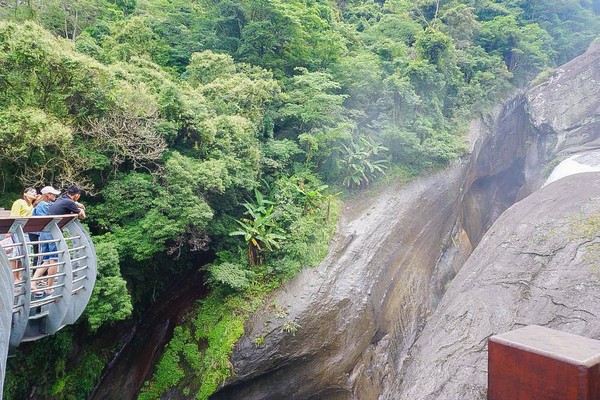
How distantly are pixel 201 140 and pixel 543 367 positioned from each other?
8370 mm

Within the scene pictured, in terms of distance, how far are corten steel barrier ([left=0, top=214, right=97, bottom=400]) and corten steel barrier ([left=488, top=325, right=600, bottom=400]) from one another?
4789mm

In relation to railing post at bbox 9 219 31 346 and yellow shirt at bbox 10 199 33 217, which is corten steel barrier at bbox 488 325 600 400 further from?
yellow shirt at bbox 10 199 33 217

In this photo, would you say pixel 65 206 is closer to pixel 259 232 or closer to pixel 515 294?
pixel 259 232

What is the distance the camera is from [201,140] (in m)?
9.89

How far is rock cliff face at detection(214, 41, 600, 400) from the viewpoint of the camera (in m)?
9.79

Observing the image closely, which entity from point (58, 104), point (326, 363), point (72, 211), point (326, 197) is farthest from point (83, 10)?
point (326, 363)

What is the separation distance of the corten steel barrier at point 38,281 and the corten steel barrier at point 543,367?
4.79 m

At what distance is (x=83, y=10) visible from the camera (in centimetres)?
1614

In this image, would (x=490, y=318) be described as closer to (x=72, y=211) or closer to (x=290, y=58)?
(x=72, y=211)

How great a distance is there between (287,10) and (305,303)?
10.7 meters

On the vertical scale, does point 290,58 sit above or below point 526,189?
above

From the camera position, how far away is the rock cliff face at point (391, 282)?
32.1ft

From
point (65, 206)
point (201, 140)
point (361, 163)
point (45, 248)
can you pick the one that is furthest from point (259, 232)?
point (45, 248)

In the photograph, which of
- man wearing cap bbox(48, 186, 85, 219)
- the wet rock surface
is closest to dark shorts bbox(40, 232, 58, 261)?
man wearing cap bbox(48, 186, 85, 219)
